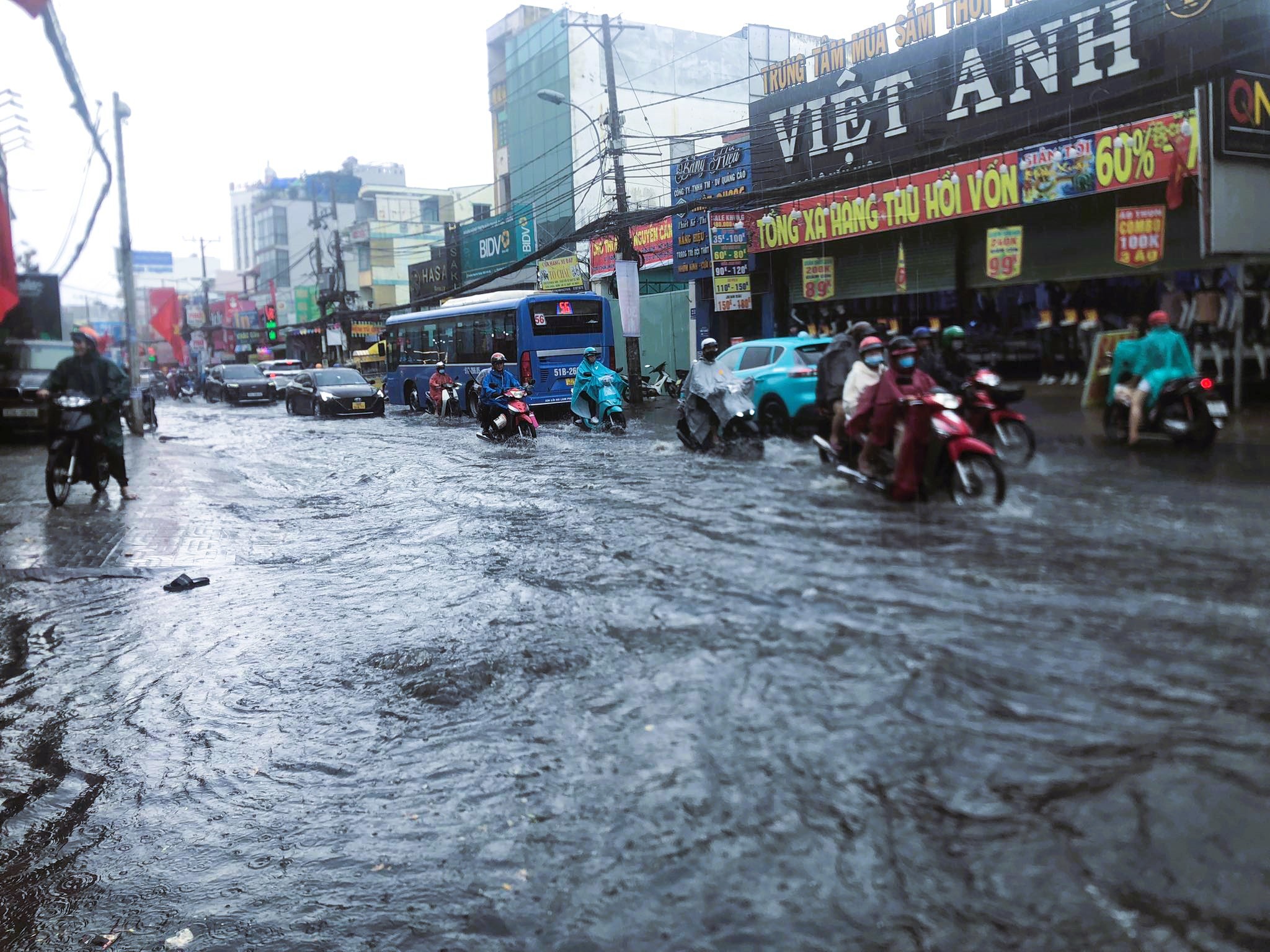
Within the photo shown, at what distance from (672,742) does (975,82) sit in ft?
60.9

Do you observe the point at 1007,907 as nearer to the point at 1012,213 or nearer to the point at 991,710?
the point at 991,710

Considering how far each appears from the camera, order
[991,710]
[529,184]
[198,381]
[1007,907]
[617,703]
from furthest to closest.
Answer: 1. [198,381]
2. [529,184]
3. [617,703]
4. [991,710]
5. [1007,907]

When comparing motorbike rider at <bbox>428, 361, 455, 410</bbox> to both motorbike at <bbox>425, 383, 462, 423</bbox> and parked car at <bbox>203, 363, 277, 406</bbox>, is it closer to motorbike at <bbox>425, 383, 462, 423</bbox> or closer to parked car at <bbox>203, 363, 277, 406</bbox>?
motorbike at <bbox>425, 383, 462, 423</bbox>

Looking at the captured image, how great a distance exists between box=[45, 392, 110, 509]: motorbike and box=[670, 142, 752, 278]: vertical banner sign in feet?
50.0

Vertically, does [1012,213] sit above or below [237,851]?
above

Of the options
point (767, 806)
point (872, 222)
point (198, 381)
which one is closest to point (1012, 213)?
point (872, 222)

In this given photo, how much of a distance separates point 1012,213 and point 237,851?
1877 cm

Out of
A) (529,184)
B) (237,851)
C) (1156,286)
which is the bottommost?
(237,851)

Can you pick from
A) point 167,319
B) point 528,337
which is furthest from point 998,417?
point 167,319

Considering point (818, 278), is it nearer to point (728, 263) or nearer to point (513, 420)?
point (728, 263)

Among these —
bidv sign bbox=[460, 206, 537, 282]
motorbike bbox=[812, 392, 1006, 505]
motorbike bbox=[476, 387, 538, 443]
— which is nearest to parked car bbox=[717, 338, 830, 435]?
motorbike bbox=[476, 387, 538, 443]

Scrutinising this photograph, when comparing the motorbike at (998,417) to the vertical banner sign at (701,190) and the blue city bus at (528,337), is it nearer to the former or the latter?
the blue city bus at (528,337)

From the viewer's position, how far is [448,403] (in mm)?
25750

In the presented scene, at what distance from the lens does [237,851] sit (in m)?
3.56
